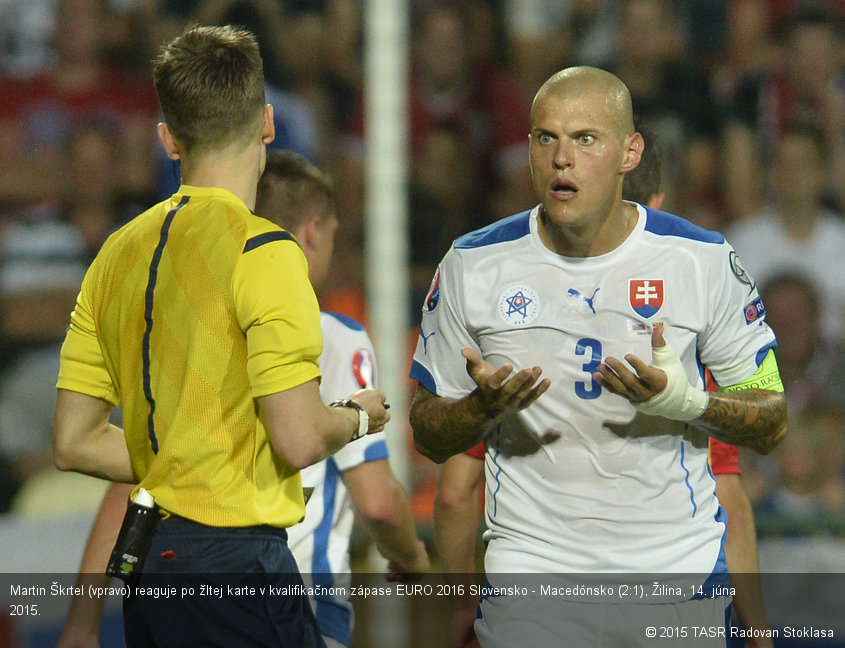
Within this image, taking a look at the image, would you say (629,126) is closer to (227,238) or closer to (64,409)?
(227,238)

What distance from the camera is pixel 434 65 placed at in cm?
603

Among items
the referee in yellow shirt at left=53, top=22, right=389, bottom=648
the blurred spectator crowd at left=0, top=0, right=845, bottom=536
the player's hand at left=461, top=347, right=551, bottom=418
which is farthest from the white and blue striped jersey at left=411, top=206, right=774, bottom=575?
the blurred spectator crowd at left=0, top=0, right=845, bottom=536

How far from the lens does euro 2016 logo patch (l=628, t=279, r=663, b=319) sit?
9.04ft

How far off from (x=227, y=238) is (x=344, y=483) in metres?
1.08

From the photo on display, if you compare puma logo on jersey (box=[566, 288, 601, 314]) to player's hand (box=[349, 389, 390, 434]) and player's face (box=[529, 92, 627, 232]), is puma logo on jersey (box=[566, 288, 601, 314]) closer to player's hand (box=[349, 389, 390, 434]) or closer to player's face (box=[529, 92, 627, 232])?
player's face (box=[529, 92, 627, 232])

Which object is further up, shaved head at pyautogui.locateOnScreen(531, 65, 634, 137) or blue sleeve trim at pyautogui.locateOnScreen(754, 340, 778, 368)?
shaved head at pyautogui.locateOnScreen(531, 65, 634, 137)

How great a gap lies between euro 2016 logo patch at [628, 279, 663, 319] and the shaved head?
362mm

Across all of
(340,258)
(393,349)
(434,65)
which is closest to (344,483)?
(393,349)

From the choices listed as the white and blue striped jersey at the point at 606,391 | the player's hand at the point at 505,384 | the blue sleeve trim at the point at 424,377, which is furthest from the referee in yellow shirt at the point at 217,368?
the white and blue striped jersey at the point at 606,391

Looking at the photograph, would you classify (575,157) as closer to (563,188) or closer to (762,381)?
(563,188)

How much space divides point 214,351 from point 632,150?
3.85ft

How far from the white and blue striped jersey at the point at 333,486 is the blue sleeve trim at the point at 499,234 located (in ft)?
1.54

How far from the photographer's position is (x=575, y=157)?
273cm

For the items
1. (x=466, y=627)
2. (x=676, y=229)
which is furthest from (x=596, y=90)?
(x=466, y=627)
